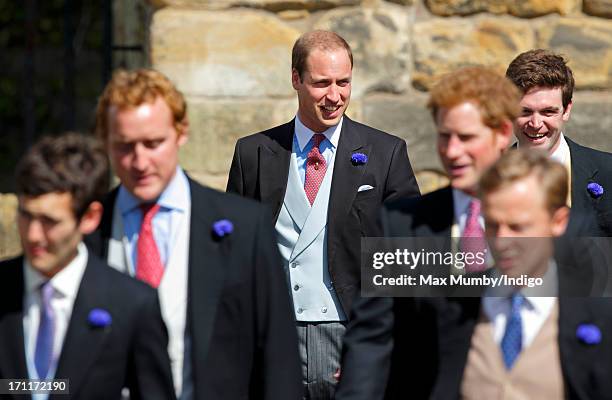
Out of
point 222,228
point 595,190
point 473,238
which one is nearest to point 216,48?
point 595,190

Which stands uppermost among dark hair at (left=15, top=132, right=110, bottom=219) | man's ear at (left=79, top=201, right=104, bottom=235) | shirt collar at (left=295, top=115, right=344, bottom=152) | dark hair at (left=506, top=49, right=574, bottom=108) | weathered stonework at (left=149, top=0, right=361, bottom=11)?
A: weathered stonework at (left=149, top=0, right=361, bottom=11)

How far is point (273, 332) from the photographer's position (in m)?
3.68

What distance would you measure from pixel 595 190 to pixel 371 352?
1396mm

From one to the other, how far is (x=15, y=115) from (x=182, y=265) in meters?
4.35

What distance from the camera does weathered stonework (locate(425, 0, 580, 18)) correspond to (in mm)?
5949

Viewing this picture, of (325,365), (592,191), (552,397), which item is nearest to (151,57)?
(325,365)

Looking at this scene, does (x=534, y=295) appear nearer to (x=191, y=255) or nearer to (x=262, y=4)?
(x=191, y=255)

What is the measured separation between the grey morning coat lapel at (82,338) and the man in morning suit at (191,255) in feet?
0.70

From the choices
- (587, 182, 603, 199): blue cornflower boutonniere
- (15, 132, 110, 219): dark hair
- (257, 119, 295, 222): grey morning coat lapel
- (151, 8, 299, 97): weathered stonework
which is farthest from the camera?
(151, 8, 299, 97): weathered stonework

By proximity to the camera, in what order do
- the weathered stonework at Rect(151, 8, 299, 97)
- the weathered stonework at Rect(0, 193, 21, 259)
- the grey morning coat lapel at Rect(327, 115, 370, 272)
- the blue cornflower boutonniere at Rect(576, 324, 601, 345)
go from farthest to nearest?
the weathered stonework at Rect(0, 193, 21, 259) → the weathered stonework at Rect(151, 8, 299, 97) → the grey morning coat lapel at Rect(327, 115, 370, 272) → the blue cornflower boutonniere at Rect(576, 324, 601, 345)

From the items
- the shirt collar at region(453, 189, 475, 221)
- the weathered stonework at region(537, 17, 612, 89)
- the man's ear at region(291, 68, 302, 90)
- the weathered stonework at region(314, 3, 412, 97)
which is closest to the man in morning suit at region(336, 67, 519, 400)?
the shirt collar at region(453, 189, 475, 221)

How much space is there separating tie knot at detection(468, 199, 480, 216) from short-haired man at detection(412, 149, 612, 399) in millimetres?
248

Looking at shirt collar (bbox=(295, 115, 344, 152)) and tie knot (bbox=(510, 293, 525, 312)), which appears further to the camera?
shirt collar (bbox=(295, 115, 344, 152))

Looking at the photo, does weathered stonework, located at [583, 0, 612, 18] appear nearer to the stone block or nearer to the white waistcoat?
the stone block
